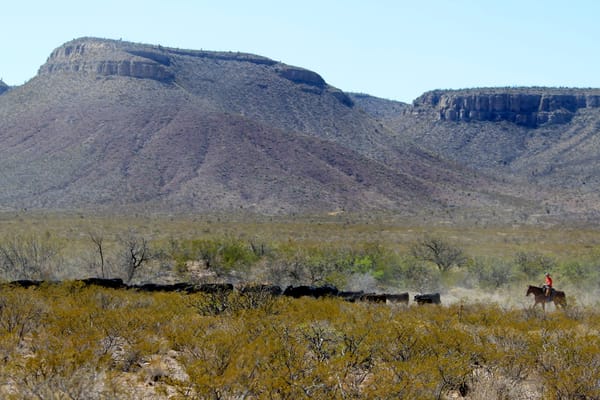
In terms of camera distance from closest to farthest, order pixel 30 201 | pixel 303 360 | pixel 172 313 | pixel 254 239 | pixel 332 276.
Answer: pixel 303 360, pixel 172 313, pixel 332 276, pixel 254 239, pixel 30 201

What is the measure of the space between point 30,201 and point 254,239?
37.3 meters

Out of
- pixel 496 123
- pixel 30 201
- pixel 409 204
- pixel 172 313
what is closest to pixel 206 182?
pixel 30 201

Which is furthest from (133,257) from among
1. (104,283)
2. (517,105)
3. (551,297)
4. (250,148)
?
(517,105)

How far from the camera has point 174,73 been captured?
10412 centimetres

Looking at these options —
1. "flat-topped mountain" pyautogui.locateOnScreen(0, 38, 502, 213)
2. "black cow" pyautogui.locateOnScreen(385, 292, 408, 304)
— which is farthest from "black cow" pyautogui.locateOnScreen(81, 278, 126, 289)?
"flat-topped mountain" pyautogui.locateOnScreen(0, 38, 502, 213)

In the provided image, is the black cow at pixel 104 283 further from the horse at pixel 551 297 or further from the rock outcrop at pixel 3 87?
the rock outcrop at pixel 3 87

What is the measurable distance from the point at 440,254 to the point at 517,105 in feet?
344

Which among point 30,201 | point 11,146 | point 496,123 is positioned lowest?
point 30,201

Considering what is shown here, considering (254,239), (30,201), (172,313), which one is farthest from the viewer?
(30,201)

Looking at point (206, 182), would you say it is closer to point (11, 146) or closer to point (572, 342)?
point (11, 146)

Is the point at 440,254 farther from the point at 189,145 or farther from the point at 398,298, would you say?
the point at 189,145

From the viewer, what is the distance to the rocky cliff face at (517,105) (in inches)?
4938

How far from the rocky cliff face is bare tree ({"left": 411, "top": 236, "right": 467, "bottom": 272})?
10019 cm

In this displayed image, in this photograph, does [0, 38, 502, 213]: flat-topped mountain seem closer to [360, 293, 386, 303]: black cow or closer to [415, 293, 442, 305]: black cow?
[415, 293, 442, 305]: black cow
